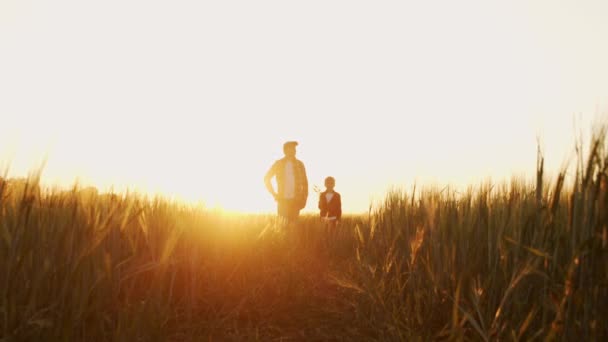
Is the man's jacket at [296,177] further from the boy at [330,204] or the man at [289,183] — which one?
the boy at [330,204]

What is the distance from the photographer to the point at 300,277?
3531mm

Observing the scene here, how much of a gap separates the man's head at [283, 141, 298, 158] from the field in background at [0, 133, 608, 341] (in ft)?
14.0

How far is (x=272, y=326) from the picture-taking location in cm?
244

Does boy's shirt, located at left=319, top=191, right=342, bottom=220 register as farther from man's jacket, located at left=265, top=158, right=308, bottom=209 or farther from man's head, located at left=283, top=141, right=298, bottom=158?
man's head, located at left=283, top=141, right=298, bottom=158

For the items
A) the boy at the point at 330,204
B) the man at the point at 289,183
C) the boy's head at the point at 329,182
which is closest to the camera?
the man at the point at 289,183

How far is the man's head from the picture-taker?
7.65m

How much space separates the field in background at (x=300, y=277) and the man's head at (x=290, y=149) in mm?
4266

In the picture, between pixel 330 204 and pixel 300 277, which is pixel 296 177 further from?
pixel 300 277

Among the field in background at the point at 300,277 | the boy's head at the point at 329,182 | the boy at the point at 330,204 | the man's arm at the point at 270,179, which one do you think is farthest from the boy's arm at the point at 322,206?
the field in background at the point at 300,277

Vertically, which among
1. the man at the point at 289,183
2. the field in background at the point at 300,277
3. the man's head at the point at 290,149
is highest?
the man's head at the point at 290,149

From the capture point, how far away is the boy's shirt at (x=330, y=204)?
8.62m

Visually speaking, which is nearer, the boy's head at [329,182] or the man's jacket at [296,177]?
the man's jacket at [296,177]

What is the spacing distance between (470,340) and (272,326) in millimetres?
1179

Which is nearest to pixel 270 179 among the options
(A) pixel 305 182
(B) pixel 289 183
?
(B) pixel 289 183
